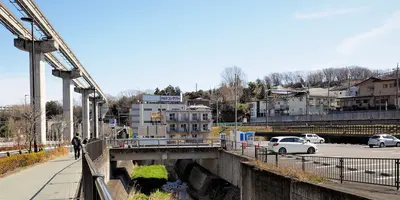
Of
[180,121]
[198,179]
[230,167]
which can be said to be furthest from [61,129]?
[230,167]

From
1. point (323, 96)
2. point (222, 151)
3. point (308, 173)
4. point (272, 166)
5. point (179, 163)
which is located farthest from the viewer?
point (323, 96)

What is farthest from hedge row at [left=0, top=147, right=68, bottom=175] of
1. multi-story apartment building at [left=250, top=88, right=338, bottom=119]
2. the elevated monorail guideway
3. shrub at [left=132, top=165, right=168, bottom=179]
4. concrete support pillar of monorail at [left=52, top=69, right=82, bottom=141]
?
multi-story apartment building at [left=250, top=88, right=338, bottom=119]

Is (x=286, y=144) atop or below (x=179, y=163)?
atop

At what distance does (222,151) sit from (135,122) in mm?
43872

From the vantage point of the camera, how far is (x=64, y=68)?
2018 inches

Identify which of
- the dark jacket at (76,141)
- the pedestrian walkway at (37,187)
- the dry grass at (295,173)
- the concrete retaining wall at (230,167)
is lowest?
the concrete retaining wall at (230,167)

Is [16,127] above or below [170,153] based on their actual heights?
above

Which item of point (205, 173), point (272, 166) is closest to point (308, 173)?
point (272, 166)

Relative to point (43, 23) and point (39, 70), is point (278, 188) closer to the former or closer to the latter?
point (39, 70)

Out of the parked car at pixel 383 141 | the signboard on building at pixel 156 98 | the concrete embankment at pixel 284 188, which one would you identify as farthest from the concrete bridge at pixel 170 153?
the signboard on building at pixel 156 98

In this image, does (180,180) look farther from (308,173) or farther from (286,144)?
(308,173)

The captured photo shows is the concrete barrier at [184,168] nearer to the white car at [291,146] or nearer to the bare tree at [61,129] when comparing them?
the white car at [291,146]

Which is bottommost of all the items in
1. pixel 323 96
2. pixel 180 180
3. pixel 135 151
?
pixel 180 180

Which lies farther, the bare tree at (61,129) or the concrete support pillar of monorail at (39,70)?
the bare tree at (61,129)
